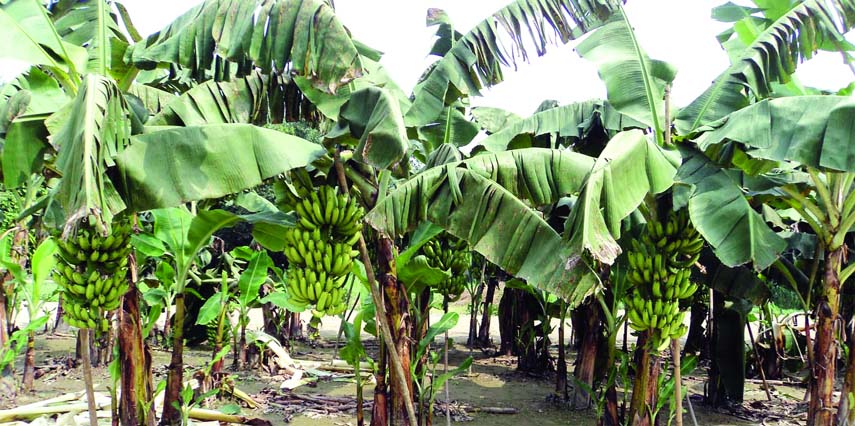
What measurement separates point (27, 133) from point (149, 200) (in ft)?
3.28

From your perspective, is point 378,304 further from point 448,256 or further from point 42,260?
point 42,260

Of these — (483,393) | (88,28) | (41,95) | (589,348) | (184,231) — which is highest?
(88,28)

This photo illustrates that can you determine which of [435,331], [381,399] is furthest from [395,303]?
[435,331]

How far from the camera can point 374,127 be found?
11.5ft

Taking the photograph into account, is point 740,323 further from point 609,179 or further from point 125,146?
point 125,146

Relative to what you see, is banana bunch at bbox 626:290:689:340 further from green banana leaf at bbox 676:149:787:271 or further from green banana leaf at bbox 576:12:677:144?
green banana leaf at bbox 576:12:677:144

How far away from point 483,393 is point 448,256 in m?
3.51

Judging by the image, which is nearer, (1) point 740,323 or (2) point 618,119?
(2) point 618,119

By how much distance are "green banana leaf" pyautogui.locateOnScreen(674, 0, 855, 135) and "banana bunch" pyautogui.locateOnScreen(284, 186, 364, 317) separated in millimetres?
2871

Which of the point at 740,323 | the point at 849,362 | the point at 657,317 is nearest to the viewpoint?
Answer: the point at 657,317

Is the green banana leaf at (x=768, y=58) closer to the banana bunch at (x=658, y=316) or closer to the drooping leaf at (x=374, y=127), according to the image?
the banana bunch at (x=658, y=316)

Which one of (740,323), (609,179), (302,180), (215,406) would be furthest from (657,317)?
(215,406)

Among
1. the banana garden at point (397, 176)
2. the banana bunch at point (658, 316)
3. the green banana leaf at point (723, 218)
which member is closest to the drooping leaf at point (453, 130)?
the banana garden at point (397, 176)

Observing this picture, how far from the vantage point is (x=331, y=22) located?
3.77 metres
